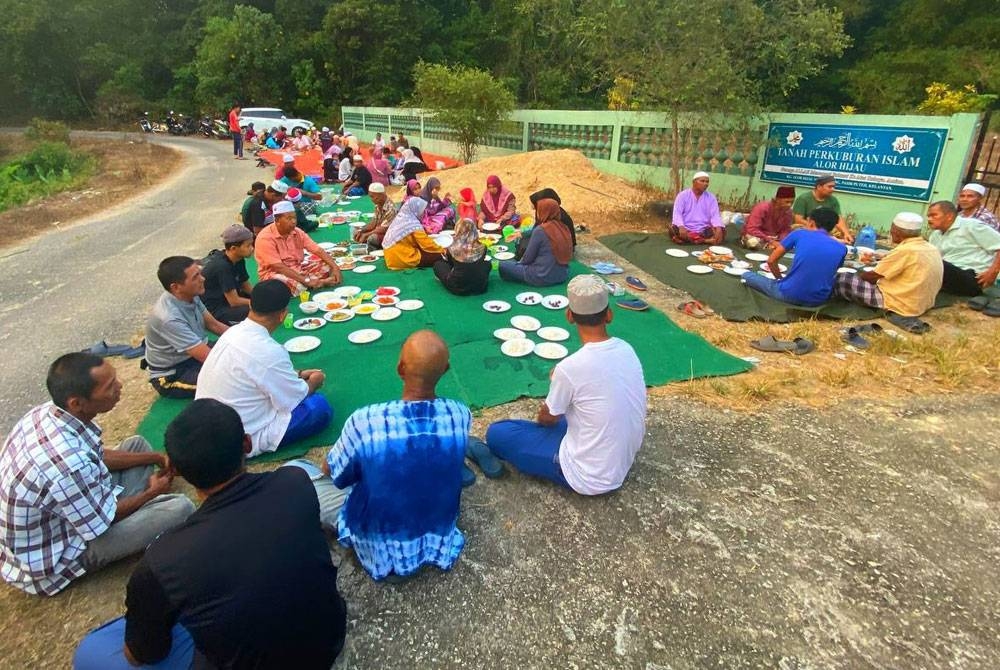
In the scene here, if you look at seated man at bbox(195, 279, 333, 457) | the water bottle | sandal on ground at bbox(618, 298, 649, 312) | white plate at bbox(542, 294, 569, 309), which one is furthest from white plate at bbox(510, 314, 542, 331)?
the water bottle

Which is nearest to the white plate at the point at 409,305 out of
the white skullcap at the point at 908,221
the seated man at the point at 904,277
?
the seated man at the point at 904,277

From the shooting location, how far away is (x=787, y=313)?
17.2 ft

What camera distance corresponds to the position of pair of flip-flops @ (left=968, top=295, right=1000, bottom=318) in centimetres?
525

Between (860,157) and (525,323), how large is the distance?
6219mm

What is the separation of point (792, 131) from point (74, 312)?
401 inches

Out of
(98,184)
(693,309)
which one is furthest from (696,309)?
(98,184)

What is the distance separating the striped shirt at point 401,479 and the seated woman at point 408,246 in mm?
4438

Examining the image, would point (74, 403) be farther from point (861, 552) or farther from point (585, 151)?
point (585, 151)

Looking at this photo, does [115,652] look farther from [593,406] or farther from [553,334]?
[553,334]

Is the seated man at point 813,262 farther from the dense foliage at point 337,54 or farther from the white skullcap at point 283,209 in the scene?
the dense foliage at point 337,54

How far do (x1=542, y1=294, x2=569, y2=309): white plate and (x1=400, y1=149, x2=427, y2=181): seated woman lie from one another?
850 centimetres

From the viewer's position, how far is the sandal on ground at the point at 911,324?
16.0 ft

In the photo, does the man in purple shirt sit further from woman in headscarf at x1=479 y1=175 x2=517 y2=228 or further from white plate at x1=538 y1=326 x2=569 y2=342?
white plate at x1=538 y1=326 x2=569 y2=342

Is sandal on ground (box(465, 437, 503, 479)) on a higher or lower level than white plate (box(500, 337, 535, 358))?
lower
